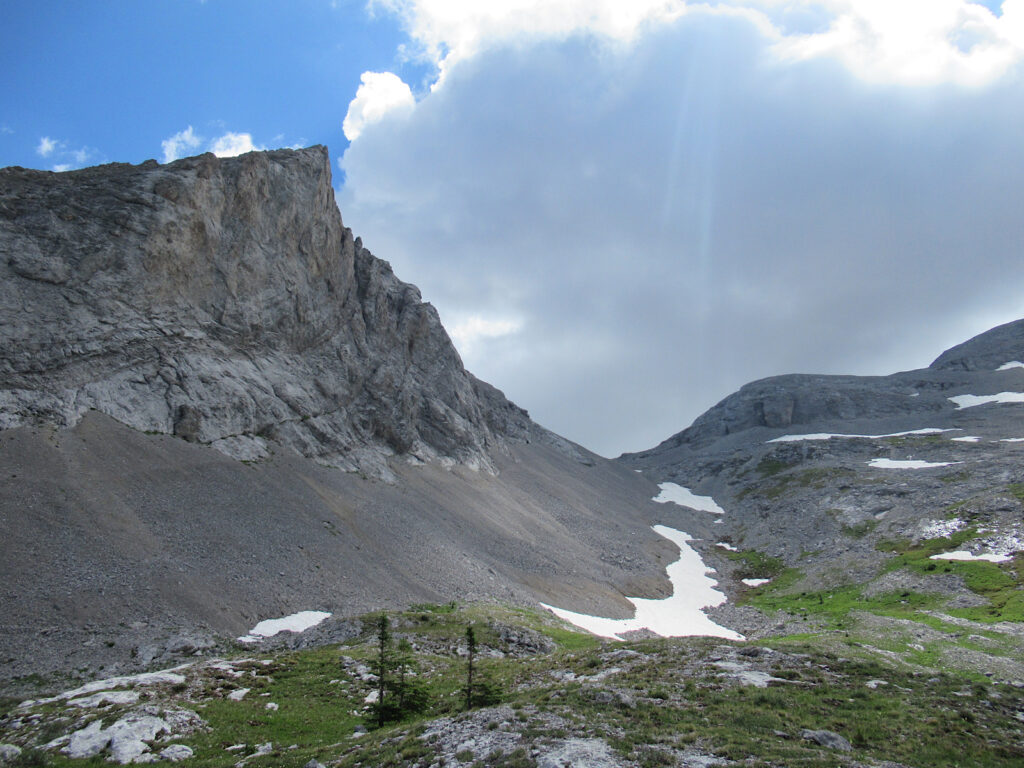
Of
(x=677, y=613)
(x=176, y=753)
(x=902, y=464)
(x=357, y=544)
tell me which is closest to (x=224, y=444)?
(x=357, y=544)

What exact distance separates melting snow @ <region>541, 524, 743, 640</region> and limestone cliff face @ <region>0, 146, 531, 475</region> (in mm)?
33111

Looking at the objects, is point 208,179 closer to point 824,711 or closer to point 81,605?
point 81,605

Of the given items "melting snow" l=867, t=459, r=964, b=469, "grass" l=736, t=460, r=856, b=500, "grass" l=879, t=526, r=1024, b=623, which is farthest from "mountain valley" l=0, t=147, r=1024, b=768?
"melting snow" l=867, t=459, r=964, b=469

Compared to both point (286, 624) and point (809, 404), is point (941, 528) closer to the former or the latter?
point (286, 624)

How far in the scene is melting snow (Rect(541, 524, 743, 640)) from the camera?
5381 cm

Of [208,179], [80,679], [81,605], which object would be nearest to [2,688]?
[80,679]

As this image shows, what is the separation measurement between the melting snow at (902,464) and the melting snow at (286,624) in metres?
105

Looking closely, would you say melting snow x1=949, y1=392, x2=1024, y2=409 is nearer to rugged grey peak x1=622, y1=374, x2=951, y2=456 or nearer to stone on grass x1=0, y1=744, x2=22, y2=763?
rugged grey peak x1=622, y1=374, x2=951, y2=456

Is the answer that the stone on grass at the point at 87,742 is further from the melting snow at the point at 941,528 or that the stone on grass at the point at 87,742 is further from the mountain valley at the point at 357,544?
the melting snow at the point at 941,528

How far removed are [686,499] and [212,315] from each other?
9972cm

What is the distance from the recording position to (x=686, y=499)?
5030 inches

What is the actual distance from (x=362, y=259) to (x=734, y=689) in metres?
89.9

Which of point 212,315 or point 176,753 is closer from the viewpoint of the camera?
point 176,753

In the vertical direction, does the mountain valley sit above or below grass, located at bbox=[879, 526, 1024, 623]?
above
